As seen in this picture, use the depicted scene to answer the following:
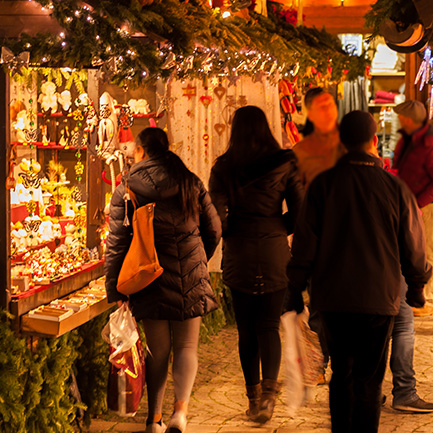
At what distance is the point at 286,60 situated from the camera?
268 inches

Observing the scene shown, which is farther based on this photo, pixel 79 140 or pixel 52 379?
pixel 79 140

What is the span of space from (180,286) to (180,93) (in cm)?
260

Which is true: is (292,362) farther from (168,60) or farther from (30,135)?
(30,135)

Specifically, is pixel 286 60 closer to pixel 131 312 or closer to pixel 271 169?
pixel 271 169

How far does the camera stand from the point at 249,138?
438 centimetres

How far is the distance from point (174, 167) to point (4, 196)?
0.88 m

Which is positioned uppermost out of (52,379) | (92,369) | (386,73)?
(386,73)

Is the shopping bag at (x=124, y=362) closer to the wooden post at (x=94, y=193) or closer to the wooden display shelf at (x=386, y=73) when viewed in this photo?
the wooden post at (x=94, y=193)

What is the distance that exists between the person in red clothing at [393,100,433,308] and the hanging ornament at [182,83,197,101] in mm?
1649

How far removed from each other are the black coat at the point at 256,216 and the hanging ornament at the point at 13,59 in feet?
3.96

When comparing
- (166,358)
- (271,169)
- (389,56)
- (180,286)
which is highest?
(389,56)

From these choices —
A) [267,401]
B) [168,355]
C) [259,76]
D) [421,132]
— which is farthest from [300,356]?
[259,76]

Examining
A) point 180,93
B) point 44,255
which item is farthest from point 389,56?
point 44,255

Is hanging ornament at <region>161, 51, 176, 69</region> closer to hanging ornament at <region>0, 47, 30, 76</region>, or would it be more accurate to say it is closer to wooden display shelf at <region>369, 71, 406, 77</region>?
hanging ornament at <region>0, 47, 30, 76</region>
